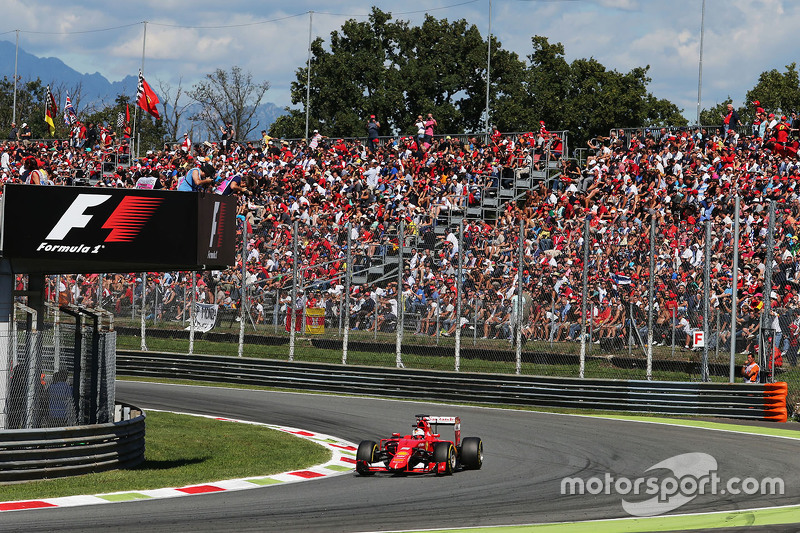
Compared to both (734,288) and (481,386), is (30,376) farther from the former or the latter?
(734,288)

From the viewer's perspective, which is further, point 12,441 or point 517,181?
point 517,181

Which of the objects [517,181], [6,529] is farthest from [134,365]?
[6,529]

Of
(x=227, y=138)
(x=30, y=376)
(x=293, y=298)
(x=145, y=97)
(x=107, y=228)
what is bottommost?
(x=30, y=376)

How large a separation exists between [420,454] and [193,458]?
3665 millimetres

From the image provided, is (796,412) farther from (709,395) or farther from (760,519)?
(760,519)

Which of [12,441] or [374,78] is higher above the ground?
[374,78]

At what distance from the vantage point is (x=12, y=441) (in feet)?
40.5

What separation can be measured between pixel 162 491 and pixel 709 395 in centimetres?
1219

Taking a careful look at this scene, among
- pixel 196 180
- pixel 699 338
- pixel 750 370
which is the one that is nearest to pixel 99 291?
pixel 196 180

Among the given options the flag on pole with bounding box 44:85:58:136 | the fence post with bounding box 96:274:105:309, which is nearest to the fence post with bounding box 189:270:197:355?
the fence post with bounding box 96:274:105:309

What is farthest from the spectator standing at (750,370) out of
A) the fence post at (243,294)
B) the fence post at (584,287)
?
the fence post at (243,294)

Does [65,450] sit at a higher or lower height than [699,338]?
lower

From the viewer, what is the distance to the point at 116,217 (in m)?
12.8

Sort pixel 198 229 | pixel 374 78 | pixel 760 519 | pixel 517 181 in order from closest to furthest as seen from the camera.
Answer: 1. pixel 760 519
2. pixel 198 229
3. pixel 517 181
4. pixel 374 78
